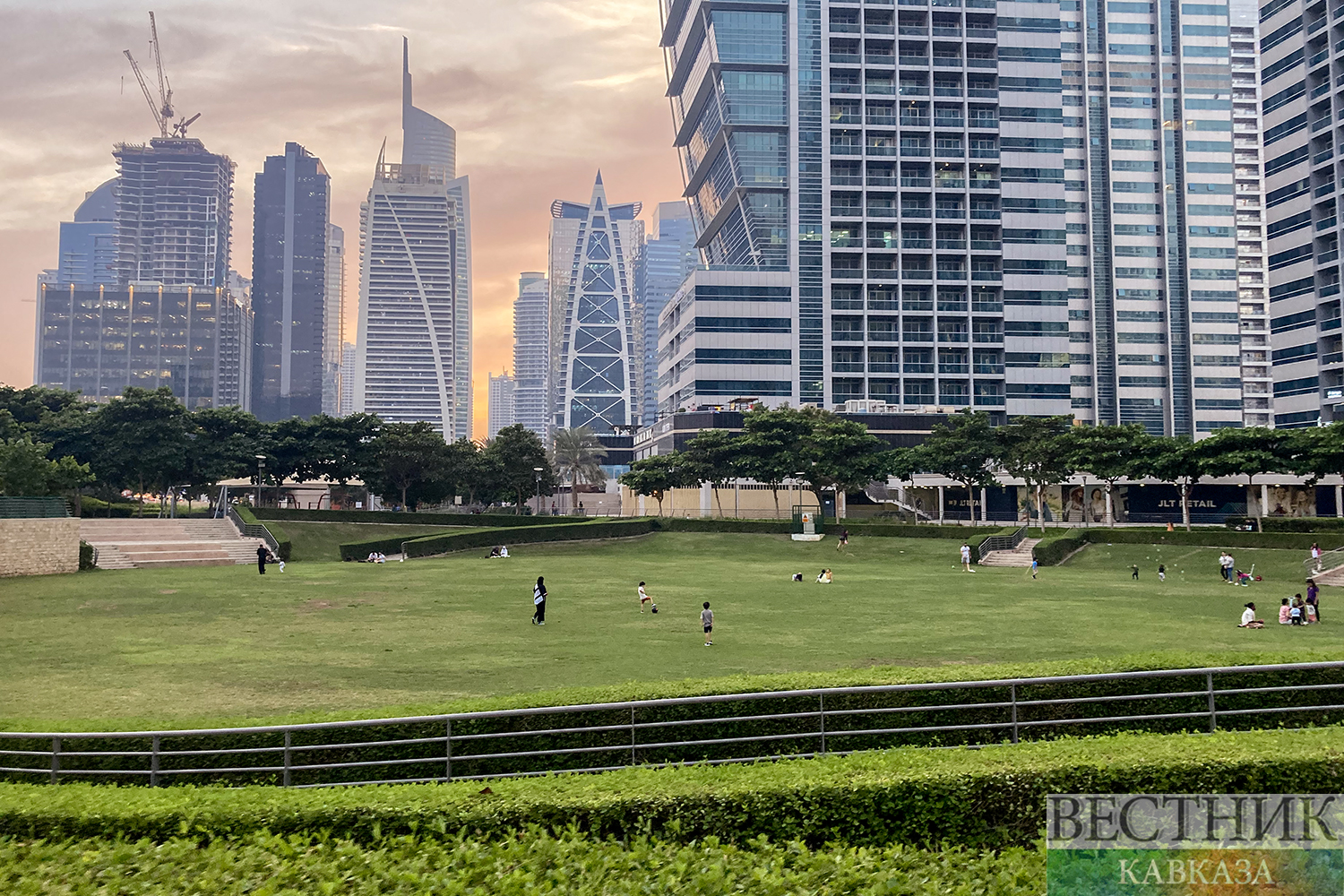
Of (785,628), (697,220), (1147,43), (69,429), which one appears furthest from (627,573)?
(1147,43)

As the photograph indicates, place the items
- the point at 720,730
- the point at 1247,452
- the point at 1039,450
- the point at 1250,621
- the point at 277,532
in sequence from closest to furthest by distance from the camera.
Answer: the point at 720,730, the point at 1250,621, the point at 1247,452, the point at 277,532, the point at 1039,450

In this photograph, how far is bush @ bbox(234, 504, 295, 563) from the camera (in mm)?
57469

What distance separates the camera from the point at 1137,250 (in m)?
140

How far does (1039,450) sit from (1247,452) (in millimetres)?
14751

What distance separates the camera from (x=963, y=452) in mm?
75688

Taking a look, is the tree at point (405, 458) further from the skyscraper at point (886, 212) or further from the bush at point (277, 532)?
the skyscraper at point (886, 212)

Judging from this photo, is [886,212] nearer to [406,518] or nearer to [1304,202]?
[1304,202]

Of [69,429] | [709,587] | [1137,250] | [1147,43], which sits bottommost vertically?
[709,587]

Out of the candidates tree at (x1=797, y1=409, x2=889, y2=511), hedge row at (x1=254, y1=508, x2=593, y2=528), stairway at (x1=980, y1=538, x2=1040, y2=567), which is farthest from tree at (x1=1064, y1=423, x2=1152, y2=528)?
hedge row at (x1=254, y1=508, x2=593, y2=528)

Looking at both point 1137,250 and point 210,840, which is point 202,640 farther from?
point 1137,250

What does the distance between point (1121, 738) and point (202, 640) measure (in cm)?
2486

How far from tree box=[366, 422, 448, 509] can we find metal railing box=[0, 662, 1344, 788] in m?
79.3

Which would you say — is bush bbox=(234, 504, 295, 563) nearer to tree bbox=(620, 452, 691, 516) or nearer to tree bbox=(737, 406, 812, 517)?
tree bbox=(620, 452, 691, 516)

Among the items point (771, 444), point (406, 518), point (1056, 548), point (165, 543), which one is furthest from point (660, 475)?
point (165, 543)
